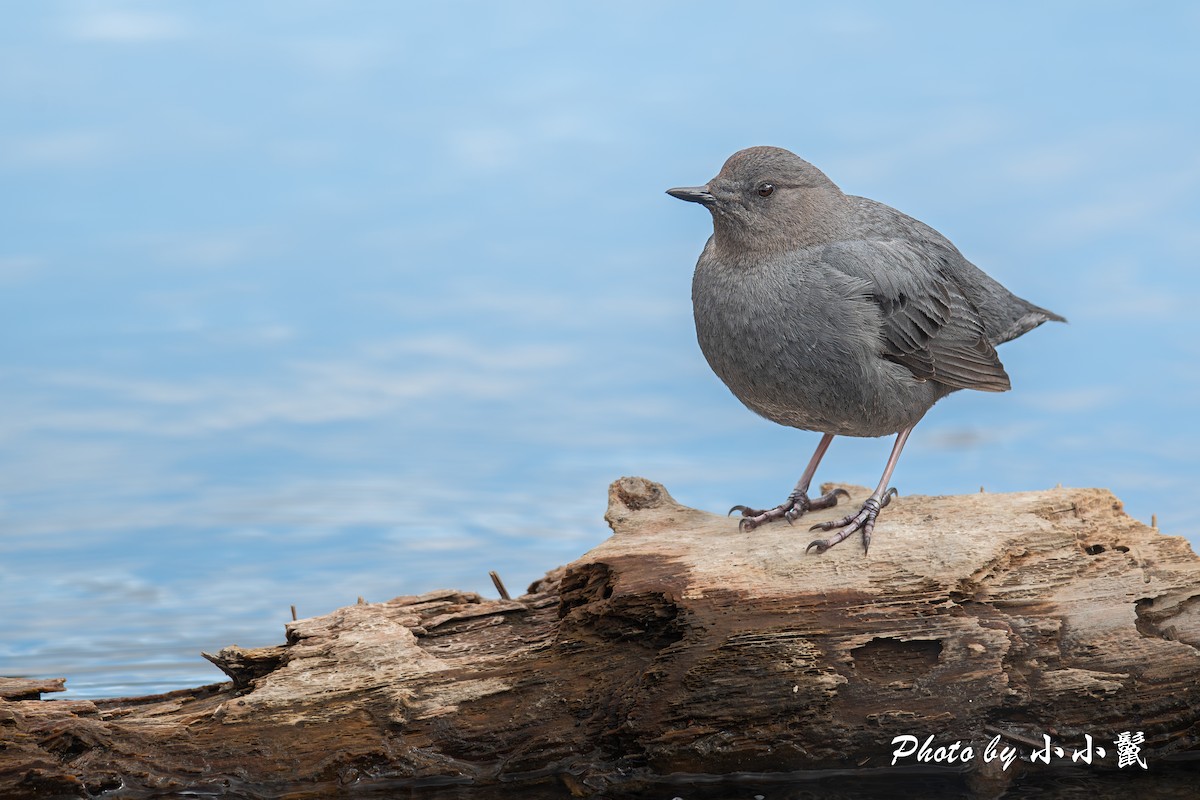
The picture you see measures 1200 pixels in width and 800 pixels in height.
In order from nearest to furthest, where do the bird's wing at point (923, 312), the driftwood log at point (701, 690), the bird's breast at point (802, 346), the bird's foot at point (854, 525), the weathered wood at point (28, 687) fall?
the driftwood log at point (701, 690) → the weathered wood at point (28, 687) → the bird's foot at point (854, 525) → the bird's breast at point (802, 346) → the bird's wing at point (923, 312)

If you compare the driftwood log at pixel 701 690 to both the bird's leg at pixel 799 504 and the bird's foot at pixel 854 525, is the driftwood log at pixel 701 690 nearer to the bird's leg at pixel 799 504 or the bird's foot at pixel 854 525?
the bird's foot at pixel 854 525

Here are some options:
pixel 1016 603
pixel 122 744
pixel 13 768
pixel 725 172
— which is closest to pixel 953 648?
pixel 1016 603

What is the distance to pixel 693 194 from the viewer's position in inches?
254

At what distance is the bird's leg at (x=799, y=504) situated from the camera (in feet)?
21.7

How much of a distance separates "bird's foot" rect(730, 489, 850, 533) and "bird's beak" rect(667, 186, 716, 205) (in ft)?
5.74

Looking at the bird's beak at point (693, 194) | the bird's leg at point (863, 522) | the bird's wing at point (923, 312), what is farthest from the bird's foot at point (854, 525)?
the bird's beak at point (693, 194)

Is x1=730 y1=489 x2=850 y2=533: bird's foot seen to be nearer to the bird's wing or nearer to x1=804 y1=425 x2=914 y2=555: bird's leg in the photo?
x1=804 y1=425 x2=914 y2=555: bird's leg

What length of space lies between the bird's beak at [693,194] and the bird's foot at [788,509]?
1751mm

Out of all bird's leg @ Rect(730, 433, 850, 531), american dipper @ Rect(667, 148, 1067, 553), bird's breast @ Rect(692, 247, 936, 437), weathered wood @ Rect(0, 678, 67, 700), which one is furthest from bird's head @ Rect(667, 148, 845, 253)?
weathered wood @ Rect(0, 678, 67, 700)

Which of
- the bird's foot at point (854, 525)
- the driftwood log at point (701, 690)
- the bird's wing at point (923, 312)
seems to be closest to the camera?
the driftwood log at point (701, 690)

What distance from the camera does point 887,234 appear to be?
6957mm

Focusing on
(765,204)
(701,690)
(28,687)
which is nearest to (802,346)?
(765,204)

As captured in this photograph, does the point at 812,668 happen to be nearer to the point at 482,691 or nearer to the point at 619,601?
the point at 619,601

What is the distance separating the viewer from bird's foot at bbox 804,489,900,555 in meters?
6.03
